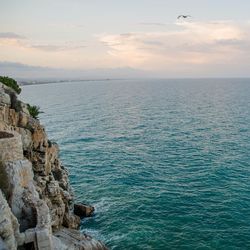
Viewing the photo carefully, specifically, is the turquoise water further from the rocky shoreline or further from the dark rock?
the rocky shoreline

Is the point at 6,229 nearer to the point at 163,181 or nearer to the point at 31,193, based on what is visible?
the point at 31,193

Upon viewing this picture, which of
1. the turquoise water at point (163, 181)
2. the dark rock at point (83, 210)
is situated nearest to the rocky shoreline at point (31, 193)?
the dark rock at point (83, 210)

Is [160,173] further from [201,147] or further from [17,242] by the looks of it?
[17,242]

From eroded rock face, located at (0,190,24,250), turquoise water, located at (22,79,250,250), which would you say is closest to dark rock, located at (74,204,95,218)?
turquoise water, located at (22,79,250,250)

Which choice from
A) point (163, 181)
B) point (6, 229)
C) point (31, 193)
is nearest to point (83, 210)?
point (163, 181)

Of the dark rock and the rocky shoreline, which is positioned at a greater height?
the rocky shoreline

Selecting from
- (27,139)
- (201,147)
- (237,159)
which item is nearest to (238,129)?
(201,147)

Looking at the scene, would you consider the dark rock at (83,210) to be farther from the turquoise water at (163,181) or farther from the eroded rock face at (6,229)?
the eroded rock face at (6,229)

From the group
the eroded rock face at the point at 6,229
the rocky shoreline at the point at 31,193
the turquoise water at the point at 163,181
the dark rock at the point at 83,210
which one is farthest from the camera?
the dark rock at the point at 83,210
